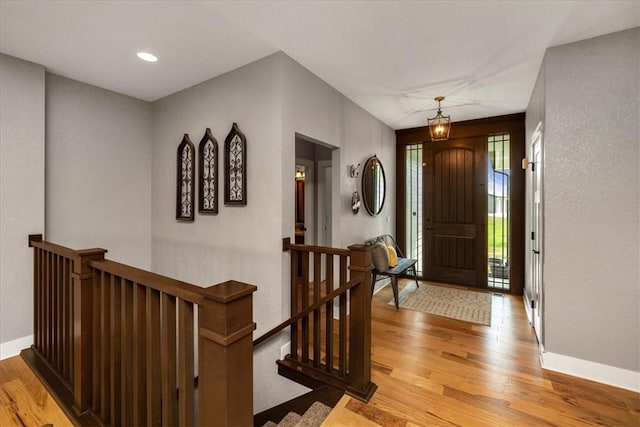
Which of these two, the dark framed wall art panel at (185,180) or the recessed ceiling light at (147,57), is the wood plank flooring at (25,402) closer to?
the dark framed wall art panel at (185,180)

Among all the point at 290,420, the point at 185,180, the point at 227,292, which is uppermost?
the point at 185,180

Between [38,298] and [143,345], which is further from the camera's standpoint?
[38,298]

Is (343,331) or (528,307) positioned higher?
(343,331)

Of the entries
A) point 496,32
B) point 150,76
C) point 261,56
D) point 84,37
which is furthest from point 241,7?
point 496,32

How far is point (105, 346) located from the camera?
57.4 inches

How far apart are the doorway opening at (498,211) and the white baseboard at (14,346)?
5658 millimetres

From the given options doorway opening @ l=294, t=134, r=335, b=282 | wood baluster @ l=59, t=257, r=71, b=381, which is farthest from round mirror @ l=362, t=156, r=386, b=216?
wood baluster @ l=59, t=257, r=71, b=381

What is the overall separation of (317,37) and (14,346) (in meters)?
3.72

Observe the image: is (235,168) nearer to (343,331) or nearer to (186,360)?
(343,331)

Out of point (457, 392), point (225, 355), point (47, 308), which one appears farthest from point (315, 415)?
point (47, 308)

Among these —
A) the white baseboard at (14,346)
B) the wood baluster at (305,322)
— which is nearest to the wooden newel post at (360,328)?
the wood baluster at (305,322)

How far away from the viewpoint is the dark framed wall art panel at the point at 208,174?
9.53 ft

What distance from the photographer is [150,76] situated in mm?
2895

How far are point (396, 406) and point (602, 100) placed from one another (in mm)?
2738
